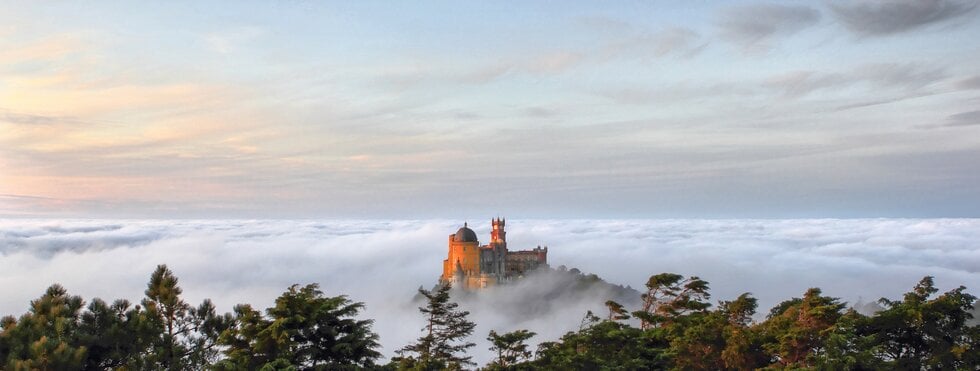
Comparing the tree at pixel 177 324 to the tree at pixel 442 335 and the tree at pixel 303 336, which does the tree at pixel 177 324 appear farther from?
the tree at pixel 442 335

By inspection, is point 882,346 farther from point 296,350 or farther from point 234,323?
point 234,323

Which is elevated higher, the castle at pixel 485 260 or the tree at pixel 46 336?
the tree at pixel 46 336

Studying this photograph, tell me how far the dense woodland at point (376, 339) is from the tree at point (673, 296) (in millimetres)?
6318

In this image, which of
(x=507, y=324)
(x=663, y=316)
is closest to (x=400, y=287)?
(x=507, y=324)

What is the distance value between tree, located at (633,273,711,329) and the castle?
91.7 m

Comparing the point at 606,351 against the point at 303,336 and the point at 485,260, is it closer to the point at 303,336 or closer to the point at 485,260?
the point at 303,336

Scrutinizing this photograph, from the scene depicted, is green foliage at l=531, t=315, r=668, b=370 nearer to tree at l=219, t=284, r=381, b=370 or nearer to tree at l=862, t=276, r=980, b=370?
tree at l=219, t=284, r=381, b=370

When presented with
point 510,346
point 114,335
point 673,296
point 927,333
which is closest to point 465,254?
point 673,296

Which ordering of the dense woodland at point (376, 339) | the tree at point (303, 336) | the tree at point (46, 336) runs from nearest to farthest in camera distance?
the tree at point (46, 336) → the dense woodland at point (376, 339) → the tree at point (303, 336)

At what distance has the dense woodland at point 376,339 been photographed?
18438 mm

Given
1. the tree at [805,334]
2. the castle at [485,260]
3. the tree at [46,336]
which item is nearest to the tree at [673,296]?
the tree at [805,334]

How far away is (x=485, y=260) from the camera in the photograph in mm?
129500

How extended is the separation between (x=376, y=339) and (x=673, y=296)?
18.0 m

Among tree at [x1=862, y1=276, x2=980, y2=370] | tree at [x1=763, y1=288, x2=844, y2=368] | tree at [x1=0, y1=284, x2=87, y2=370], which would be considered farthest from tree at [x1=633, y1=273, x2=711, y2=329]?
tree at [x1=0, y1=284, x2=87, y2=370]
